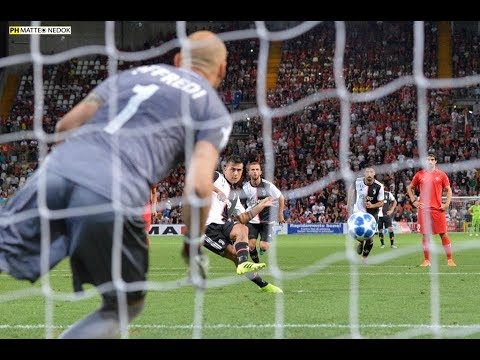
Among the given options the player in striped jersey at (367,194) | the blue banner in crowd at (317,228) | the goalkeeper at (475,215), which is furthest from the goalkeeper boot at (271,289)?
the goalkeeper at (475,215)

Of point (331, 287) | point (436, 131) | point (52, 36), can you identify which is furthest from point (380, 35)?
point (331, 287)

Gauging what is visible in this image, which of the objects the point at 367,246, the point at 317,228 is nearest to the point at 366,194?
the point at 367,246

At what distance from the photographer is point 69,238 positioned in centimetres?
498

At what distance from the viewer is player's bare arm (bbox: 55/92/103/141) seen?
4926 millimetres

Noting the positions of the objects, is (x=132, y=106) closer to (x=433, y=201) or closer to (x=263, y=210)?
(x=263, y=210)

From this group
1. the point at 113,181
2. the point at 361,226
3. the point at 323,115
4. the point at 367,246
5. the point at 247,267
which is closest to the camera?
the point at 113,181

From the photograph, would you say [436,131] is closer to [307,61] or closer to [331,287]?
[307,61]

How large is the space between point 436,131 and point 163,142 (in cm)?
2872

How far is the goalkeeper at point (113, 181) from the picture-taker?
15.7 ft

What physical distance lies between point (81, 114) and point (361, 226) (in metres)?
9.38

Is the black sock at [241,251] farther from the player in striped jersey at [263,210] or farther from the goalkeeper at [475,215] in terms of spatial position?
the goalkeeper at [475,215]

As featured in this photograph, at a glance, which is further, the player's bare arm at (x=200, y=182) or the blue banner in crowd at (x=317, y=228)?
the blue banner in crowd at (x=317, y=228)

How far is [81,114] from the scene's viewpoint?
4930 millimetres

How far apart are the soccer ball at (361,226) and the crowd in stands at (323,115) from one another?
34.3ft
